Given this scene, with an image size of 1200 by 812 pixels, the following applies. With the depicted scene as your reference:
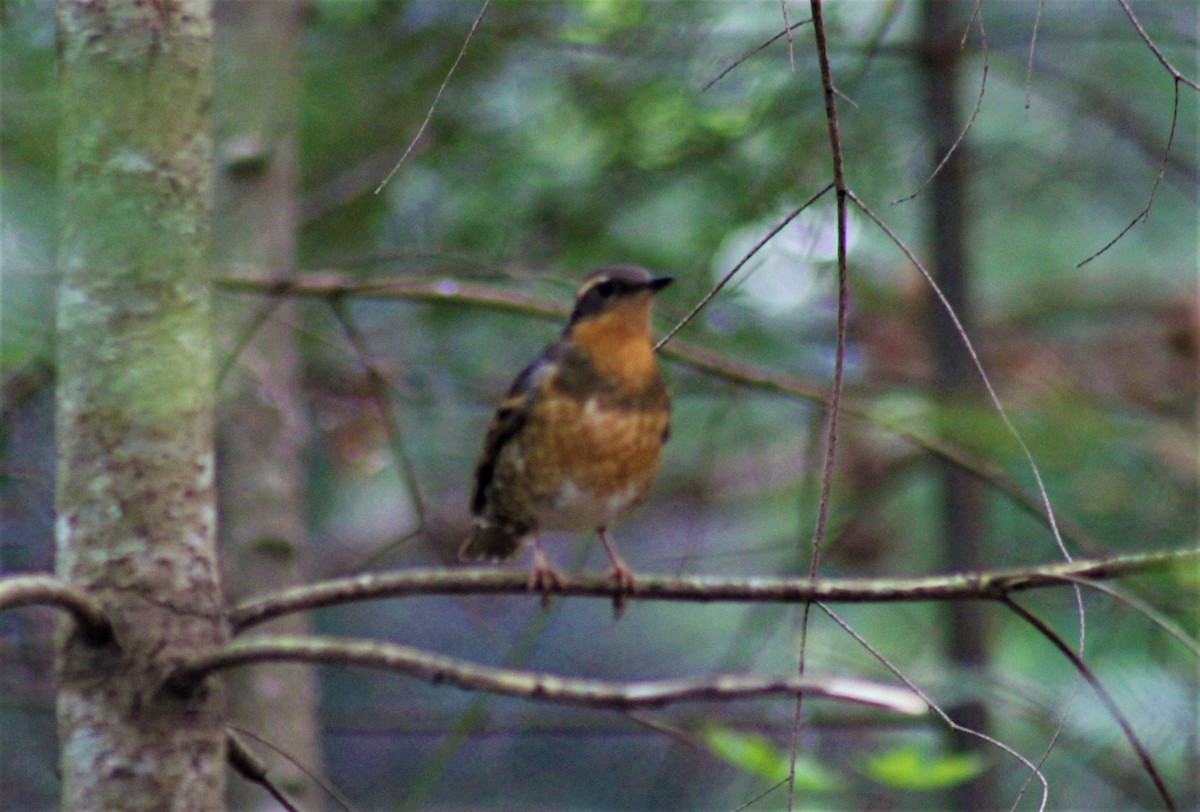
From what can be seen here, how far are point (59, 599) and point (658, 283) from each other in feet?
8.25

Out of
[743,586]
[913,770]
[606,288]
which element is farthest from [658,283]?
[743,586]

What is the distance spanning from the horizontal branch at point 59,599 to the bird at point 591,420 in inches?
92.0

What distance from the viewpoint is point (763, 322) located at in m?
4.41

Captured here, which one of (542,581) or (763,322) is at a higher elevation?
(763,322)

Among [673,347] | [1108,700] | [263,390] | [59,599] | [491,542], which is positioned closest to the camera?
[1108,700]

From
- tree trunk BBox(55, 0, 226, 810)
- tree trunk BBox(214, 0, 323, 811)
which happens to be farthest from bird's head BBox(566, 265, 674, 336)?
tree trunk BBox(55, 0, 226, 810)

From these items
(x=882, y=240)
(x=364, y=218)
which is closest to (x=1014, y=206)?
(x=882, y=240)

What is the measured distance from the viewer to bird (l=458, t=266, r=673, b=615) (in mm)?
4344

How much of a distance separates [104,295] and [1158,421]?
12.6 feet

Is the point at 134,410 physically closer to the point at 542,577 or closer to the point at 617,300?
the point at 542,577

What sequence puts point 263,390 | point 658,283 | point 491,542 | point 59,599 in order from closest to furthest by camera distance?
point 59,599
point 263,390
point 658,283
point 491,542

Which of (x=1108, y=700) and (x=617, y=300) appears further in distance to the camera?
(x=617, y=300)

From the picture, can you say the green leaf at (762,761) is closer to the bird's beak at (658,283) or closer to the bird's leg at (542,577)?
the bird's leg at (542,577)

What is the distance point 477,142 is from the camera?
15.9 ft
